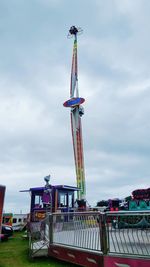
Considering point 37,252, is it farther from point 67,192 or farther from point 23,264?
point 67,192

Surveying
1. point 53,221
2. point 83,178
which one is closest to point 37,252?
point 53,221

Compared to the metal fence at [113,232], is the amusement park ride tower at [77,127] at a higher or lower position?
higher

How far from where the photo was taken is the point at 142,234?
6.49m

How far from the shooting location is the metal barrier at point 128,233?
21.1ft

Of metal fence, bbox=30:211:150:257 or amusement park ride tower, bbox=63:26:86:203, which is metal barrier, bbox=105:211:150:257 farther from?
amusement park ride tower, bbox=63:26:86:203

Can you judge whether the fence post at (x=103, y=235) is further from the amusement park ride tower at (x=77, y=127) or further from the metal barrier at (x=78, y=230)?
the amusement park ride tower at (x=77, y=127)

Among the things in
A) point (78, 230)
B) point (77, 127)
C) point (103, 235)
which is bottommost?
point (103, 235)

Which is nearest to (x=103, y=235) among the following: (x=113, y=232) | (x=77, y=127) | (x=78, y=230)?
(x=113, y=232)

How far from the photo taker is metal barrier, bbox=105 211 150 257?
642 centimetres

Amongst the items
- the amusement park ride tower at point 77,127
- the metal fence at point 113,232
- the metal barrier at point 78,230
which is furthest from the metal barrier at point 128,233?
the amusement park ride tower at point 77,127

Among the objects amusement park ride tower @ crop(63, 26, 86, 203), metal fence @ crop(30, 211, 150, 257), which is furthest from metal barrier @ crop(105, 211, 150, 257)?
amusement park ride tower @ crop(63, 26, 86, 203)

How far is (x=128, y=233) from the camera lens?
6.75 metres

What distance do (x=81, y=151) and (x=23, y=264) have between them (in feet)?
87.1

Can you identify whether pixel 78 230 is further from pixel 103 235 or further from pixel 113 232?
pixel 113 232
